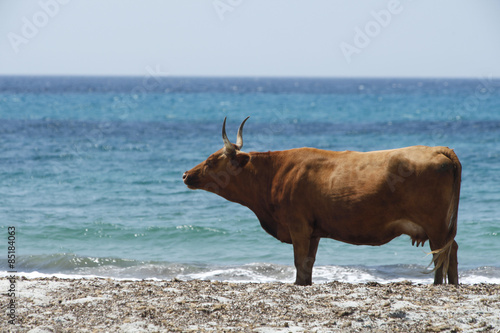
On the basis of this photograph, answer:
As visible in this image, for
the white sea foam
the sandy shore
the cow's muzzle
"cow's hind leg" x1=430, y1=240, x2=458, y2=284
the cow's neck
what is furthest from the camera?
the white sea foam

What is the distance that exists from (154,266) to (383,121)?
35794 mm

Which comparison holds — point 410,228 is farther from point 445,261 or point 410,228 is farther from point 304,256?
point 304,256

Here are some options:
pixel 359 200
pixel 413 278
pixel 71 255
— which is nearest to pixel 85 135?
pixel 71 255

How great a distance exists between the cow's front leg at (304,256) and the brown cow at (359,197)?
0.04 feet

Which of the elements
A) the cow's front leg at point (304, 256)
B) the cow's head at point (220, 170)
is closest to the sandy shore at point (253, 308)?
the cow's front leg at point (304, 256)

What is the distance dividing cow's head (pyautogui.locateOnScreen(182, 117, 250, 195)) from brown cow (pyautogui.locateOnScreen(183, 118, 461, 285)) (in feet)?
0.44

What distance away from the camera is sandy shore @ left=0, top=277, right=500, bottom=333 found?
20.2 feet

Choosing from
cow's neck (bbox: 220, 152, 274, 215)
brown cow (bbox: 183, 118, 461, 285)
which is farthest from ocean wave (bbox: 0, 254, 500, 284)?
brown cow (bbox: 183, 118, 461, 285)

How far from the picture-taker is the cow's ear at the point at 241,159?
28.9 feet

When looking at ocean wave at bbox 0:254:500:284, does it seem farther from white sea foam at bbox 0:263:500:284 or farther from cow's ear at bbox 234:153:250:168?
cow's ear at bbox 234:153:250:168

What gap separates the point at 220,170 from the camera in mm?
8906

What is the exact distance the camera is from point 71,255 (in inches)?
471

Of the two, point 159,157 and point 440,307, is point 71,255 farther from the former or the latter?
point 159,157

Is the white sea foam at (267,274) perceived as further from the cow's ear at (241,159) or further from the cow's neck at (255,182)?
the cow's ear at (241,159)
